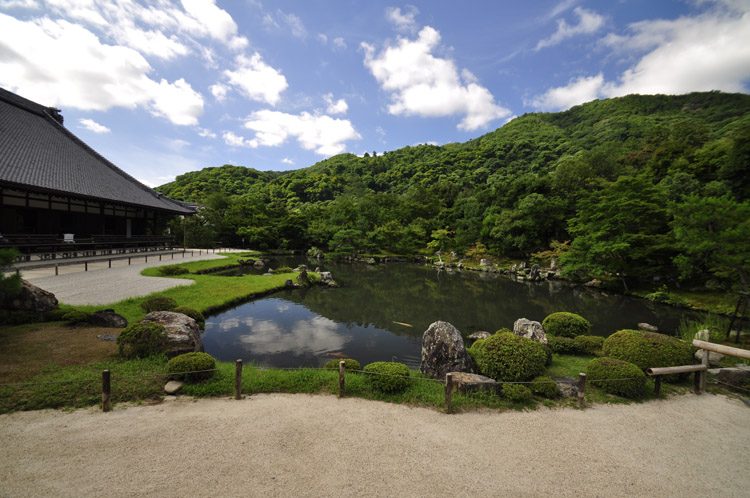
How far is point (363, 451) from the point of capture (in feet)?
14.9

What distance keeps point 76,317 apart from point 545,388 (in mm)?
13826

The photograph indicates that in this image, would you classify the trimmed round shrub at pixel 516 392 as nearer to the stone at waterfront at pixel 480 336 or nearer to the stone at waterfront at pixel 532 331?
the stone at waterfront at pixel 532 331

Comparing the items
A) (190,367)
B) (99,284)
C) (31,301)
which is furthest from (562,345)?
(99,284)

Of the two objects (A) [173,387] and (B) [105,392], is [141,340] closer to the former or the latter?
(A) [173,387]

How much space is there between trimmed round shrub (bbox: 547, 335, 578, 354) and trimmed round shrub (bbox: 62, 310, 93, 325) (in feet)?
49.8

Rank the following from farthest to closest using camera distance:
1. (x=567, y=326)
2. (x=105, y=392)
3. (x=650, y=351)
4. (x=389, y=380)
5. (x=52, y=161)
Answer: (x=52, y=161), (x=567, y=326), (x=650, y=351), (x=389, y=380), (x=105, y=392)

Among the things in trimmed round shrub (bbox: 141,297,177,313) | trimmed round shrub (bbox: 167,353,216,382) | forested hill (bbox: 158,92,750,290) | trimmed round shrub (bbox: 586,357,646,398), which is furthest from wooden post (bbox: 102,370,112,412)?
forested hill (bbox: 158,92,750,290)

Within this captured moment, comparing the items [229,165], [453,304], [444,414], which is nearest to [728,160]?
[453,304]

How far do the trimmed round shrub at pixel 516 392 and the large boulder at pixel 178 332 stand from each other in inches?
315

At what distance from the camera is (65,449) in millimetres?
4230

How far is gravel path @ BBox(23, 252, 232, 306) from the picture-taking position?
38.6 feet

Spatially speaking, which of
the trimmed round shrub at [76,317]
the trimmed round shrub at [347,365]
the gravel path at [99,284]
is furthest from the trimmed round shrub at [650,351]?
the gravel path at [99,284]

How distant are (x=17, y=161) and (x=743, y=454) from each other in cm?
3025

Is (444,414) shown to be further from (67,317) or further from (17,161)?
(17,161)
